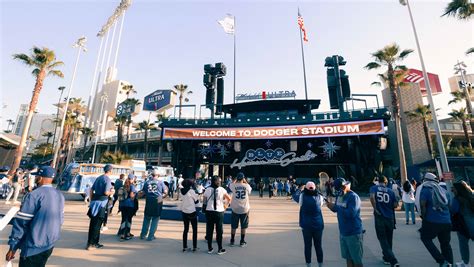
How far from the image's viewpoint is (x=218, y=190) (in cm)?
605

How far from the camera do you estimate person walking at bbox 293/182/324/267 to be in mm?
4629

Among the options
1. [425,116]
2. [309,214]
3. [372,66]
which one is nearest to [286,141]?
[372,66]

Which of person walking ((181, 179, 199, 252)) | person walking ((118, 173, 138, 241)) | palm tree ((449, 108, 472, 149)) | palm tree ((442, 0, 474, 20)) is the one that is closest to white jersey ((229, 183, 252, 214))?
person walking ((181, 179, 199, 252))

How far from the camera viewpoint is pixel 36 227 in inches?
115

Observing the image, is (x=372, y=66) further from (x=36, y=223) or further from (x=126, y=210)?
(x=36, y=223)

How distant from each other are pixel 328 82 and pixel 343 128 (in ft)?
25.5

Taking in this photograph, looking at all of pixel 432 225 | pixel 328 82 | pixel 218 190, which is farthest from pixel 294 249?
pixel 328 82

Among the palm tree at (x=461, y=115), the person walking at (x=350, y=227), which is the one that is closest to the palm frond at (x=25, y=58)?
the person walking at (x=350, y=227)

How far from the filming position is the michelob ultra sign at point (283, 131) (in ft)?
81.2

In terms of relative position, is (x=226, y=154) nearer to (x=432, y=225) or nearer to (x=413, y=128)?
(x=413, y=128)

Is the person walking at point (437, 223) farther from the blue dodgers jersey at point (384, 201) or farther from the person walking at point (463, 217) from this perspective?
the blue dodgers jersey at point (384, 201)

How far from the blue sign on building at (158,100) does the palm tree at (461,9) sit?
34.5 meters

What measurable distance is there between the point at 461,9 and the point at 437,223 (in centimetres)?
1760

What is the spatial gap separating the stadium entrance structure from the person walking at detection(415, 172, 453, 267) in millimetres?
21620
